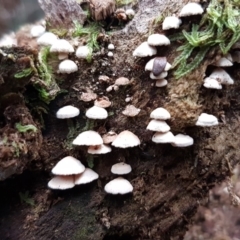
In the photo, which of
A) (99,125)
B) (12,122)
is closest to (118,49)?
(99,125)

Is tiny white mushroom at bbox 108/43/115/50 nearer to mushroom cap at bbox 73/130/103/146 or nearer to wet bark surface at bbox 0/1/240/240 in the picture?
wet bark surface at bbox 0/1/240/240

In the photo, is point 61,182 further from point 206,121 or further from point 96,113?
point 206,121

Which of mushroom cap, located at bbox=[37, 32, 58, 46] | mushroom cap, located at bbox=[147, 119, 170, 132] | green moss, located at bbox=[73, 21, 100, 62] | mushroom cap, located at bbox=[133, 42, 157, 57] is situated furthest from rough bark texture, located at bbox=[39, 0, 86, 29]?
mushroom cap, located at bbox=[147, 119, 170, 132]

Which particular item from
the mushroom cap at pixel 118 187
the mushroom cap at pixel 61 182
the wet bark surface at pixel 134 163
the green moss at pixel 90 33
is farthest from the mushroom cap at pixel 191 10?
the mushroom cap at pixel 61 182

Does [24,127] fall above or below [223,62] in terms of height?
below

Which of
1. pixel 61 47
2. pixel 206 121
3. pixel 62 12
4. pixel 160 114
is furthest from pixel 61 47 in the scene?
pixel 206 121

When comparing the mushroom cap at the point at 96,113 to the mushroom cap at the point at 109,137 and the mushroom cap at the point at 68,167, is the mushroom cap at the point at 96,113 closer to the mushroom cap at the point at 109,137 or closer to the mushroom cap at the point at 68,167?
the mushroom cap at the point at 109,137
